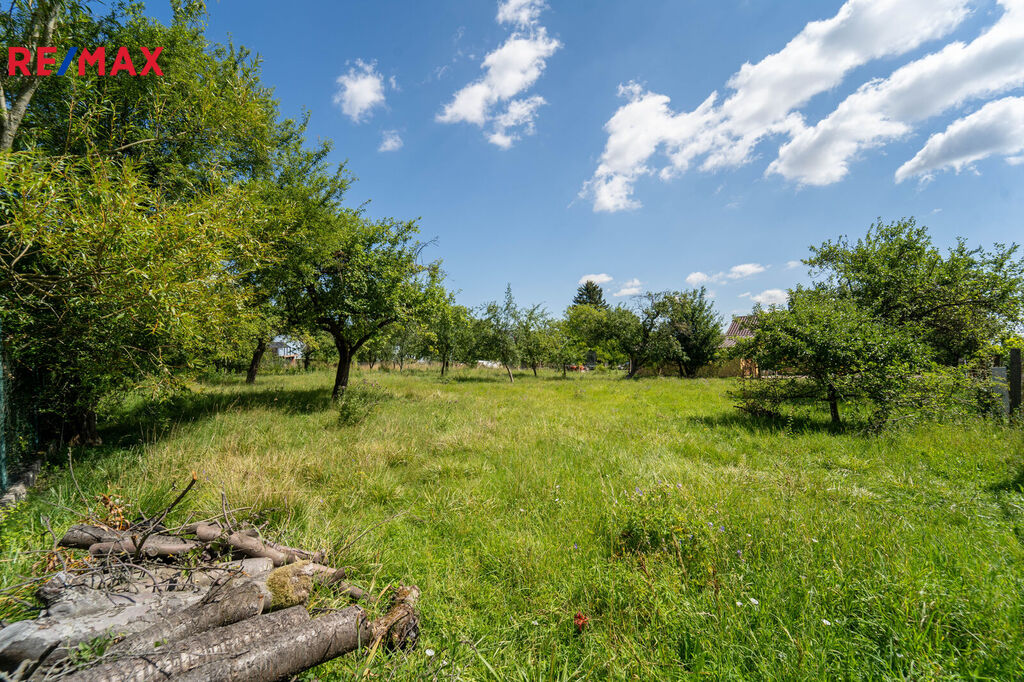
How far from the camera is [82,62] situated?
5496 mm

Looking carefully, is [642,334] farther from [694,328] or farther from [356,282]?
[356,282]

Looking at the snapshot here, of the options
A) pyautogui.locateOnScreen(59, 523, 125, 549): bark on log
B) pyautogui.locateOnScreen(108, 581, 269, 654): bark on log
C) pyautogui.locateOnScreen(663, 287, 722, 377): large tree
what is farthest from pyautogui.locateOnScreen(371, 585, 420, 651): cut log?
pyautogui.locateOnScreen(663, 287, 722, 377): large tree

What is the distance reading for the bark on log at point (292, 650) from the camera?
1.64m

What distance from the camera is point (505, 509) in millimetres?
4359

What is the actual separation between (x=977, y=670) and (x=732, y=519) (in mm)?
1715

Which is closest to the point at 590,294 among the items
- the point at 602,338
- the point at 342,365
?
the point at 602,338

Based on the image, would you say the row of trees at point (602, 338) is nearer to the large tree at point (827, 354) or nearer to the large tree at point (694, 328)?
the large tree at point (694, 328)

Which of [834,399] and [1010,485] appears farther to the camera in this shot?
[834,399]

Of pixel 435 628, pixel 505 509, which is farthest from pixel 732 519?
pixel 435 628

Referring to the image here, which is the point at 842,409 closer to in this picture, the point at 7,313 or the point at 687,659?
the point at 687,659

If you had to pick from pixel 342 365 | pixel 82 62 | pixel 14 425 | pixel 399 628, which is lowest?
pixel 399 628

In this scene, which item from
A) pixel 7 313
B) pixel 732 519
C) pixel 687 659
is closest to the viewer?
pixel 687 659

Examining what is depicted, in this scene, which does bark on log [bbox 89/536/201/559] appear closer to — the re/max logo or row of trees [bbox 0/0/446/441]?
row of trees [bbox 0/0/446/441]

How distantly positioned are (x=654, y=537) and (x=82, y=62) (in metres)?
11.1
